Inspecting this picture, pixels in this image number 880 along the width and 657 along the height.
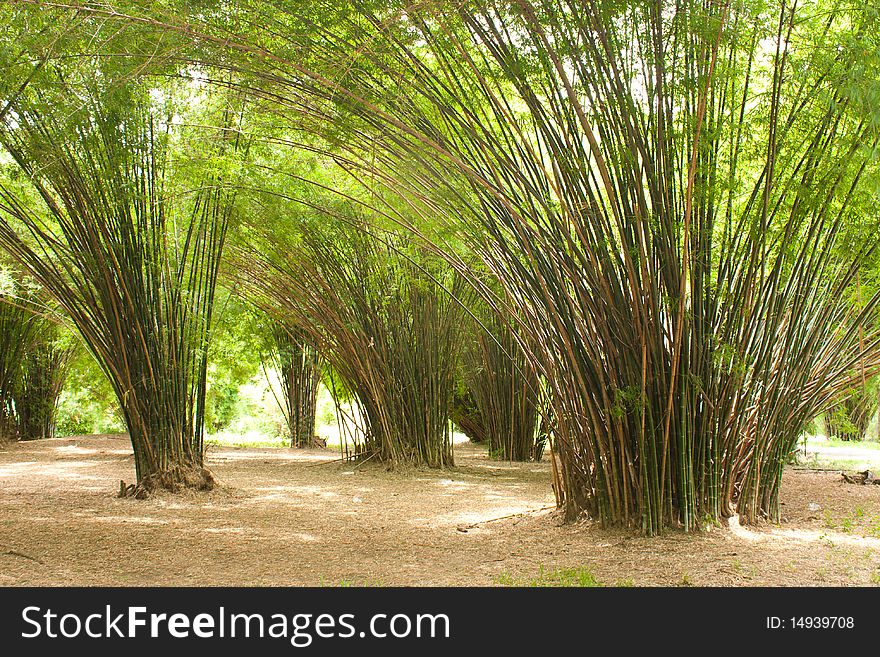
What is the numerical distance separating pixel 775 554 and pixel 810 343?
1221 mm

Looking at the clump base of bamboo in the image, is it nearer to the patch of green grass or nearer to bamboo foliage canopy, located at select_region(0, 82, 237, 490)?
bamboo foliage canopy, located at select_region(0, 82, 237, 490)

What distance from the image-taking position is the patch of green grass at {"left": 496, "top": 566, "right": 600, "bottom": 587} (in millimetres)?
3002

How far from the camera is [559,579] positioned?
308cm

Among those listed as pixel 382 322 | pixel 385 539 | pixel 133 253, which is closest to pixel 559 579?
pixel 385 539

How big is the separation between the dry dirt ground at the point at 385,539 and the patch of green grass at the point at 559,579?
0.03m

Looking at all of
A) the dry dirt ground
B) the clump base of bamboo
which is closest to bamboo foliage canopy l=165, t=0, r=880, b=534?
the dry dirt ground

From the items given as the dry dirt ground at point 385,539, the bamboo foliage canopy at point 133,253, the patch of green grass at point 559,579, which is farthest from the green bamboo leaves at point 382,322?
the patch of green grass at point 559,579

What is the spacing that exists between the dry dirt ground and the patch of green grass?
0.10 ft

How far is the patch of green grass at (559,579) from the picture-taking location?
3.00 metres

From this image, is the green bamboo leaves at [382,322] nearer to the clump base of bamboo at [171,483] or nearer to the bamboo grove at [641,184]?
the clump base of bamboo at [171,483]

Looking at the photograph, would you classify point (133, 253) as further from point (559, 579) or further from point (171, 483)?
point (559, 579)

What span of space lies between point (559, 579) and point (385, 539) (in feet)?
4.25

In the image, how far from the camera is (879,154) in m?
2.55

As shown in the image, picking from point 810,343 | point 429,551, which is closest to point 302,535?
point 429,551
